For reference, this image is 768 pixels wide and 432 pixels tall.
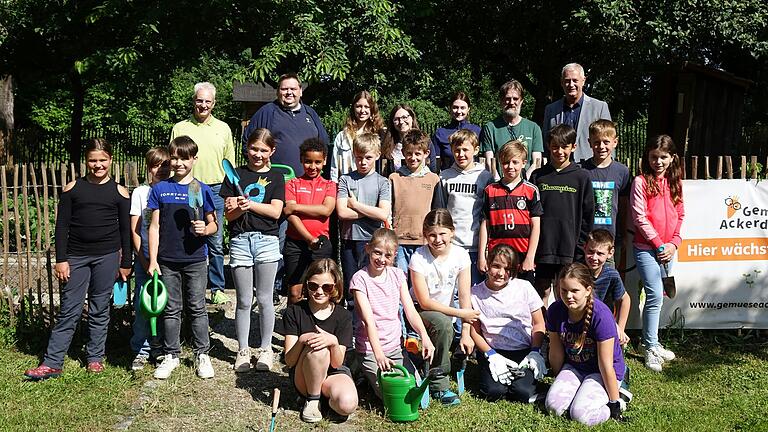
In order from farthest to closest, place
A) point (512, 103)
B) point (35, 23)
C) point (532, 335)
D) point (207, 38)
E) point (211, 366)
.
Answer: point (35, 23)
point (207, 38)
point (512, 103)
point (211, 366)
point (532, 335)

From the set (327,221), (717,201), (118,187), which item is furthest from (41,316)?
A: (717,201)

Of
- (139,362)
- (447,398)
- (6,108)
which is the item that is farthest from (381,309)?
(6,108)

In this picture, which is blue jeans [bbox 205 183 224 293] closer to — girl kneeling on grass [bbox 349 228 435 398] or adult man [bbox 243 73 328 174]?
adult man [bbox 243 73 328 174]

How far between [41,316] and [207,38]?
843 centimetres

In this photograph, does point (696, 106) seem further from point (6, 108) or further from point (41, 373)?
point (6, 108)

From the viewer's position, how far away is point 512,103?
6148mm

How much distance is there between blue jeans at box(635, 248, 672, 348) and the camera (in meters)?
5.87

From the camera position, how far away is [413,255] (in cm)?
529

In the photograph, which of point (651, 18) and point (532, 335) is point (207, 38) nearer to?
point (651, 18)

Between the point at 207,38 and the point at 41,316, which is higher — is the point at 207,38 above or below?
above

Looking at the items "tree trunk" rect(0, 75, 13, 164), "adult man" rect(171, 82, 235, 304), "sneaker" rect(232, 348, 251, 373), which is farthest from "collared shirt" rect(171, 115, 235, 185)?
"tree trunk" rect(0, 75, 13, 164)

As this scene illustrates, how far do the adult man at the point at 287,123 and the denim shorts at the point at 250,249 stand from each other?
1.01 m

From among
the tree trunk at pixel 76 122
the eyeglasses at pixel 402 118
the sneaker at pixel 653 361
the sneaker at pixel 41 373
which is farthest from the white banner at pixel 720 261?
the tree trunk at pixel 76 122

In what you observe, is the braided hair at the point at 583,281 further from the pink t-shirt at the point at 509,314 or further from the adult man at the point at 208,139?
the adult man at the point at 208,139
